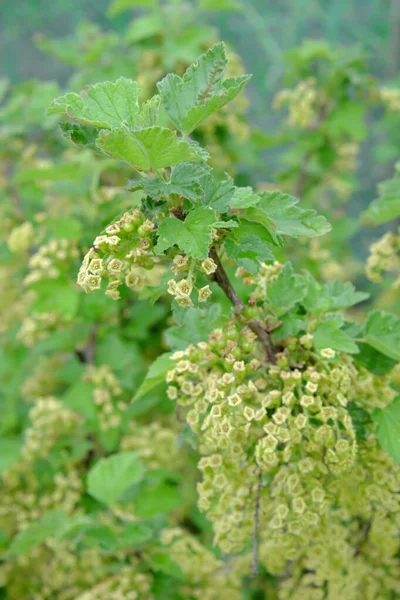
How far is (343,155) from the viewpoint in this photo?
233 centimetres

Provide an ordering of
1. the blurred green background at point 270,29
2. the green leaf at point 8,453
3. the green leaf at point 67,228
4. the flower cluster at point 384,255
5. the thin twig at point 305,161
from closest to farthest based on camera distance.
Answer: the flower cluster at point 384,255 < the green leaf at point 67,228 < the green leaf at point 8,453 < the thin twig at point 305,161 < the blurred green background at point 270,29

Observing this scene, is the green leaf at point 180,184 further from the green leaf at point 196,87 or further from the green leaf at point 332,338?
the green leaf at point 332,338

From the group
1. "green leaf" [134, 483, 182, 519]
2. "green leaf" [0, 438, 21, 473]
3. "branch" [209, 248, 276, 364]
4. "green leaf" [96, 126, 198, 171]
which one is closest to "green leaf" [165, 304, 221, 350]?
"branch" [209, 248, 276, 364]

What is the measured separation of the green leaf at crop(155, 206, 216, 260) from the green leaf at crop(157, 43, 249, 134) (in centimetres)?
12

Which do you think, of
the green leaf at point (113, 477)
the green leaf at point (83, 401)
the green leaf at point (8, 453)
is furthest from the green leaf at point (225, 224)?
the green leaf at point (8, 453)

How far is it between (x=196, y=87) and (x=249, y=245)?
0.23 metres

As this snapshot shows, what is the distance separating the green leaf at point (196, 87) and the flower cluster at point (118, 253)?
148mm

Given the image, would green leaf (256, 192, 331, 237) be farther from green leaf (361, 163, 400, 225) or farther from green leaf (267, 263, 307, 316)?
green leaf (361, 163, 400, 225)

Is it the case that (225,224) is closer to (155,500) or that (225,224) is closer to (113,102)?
(113,102)

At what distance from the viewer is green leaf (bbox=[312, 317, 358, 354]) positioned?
933 millimetres

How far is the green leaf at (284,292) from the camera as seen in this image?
3.16 feet

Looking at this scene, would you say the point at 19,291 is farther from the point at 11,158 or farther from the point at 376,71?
the point at 376,71

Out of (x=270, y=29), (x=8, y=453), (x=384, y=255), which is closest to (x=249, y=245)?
(x=384, y=255)

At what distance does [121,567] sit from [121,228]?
2.85 feet
